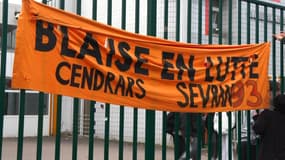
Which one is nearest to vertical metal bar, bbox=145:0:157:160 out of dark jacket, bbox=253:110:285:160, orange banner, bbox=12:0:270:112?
orange banner, bbox=12:0:270:112

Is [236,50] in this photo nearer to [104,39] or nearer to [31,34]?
[104,39]

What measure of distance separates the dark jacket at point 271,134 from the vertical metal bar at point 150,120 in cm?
111

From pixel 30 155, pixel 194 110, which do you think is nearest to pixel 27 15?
pixel 194 110

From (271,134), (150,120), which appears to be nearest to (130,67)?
(150,120)

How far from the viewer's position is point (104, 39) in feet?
12.6

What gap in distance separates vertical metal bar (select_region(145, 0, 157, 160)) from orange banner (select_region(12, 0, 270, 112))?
0.58 feet

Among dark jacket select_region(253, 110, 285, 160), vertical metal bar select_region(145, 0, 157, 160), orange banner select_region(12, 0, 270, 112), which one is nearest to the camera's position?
orange banner select_region(12, 0, 270, 112)

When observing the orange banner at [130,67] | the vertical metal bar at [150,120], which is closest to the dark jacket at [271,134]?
the orange banner at [130,67]

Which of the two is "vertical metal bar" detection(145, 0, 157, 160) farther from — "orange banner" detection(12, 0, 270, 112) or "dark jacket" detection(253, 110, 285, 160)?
"dark jacket" detection(253, 110, 285, 160)

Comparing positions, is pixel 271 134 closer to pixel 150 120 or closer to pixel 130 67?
pixel 150 120

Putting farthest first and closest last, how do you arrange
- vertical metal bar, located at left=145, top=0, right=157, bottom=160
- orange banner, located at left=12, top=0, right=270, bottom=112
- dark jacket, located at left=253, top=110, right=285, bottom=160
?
dark jacket, located at left=253, top=110, right=285, bottom=160 → vertical metal bar, located at left=145, top=0, right=157, bottom=160 → orange banner, located at left=12, top=0, right=270, bottom=112

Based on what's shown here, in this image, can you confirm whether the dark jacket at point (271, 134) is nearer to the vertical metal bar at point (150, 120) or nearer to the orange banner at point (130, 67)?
the orange banner at point (130, 67)

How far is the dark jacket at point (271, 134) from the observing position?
452 centimetres

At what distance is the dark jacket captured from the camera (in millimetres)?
4523
